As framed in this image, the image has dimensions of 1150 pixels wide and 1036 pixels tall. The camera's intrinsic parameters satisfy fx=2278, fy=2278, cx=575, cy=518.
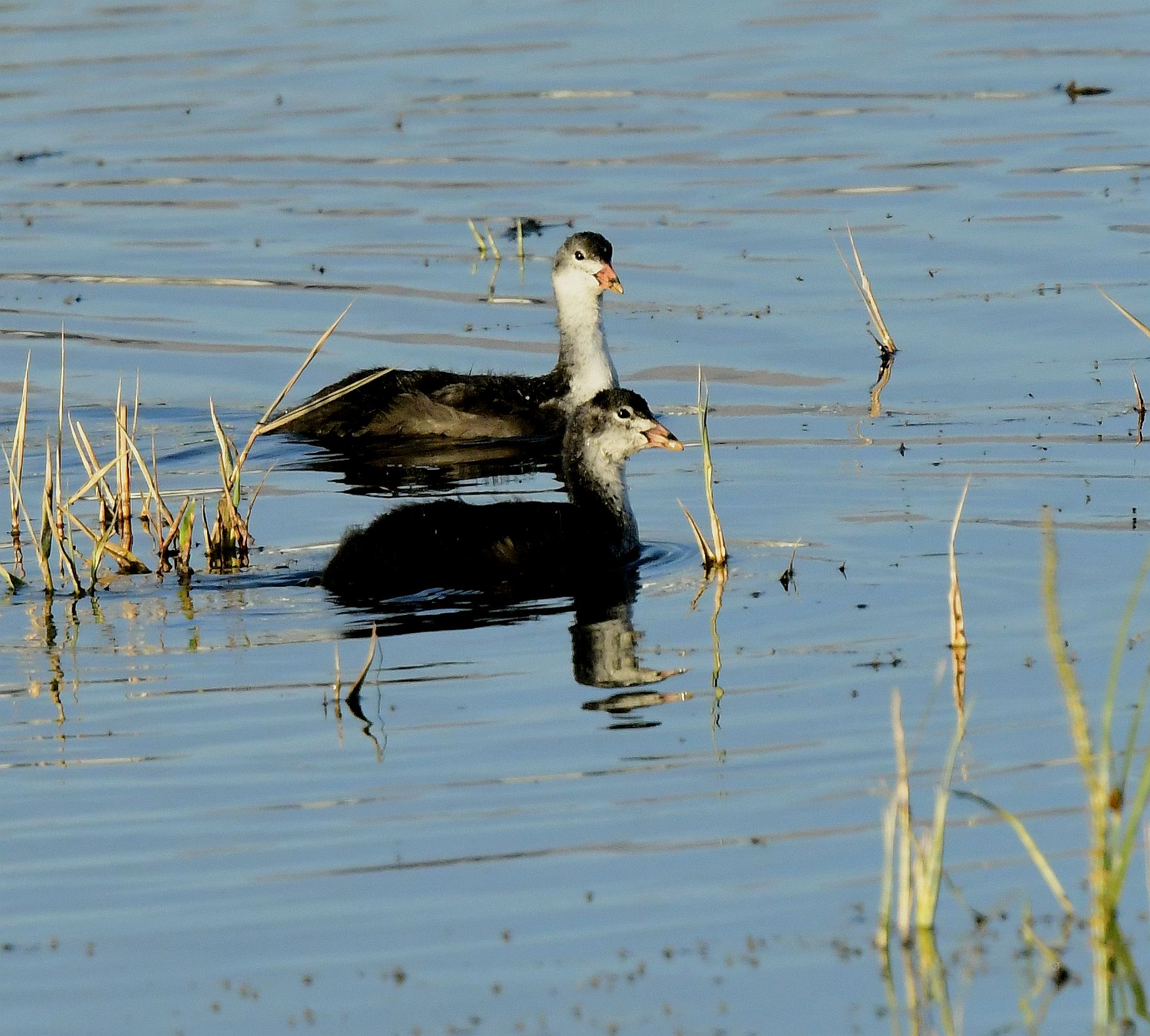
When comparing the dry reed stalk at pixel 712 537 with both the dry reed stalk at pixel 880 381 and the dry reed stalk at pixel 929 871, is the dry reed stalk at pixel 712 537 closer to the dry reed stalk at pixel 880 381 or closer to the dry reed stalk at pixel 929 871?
the dry reed stalk at pixel 880 381

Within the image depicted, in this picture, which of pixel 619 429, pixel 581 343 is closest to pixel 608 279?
pixel 581 343

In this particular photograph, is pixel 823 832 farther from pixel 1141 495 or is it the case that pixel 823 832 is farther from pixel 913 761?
pixel 1141 495

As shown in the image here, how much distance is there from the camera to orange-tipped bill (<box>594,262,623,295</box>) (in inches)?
614

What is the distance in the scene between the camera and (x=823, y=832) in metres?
7.26

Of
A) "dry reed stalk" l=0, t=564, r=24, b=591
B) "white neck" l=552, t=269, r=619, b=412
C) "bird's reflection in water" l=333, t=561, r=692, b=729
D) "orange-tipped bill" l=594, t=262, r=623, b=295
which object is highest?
"orange-tipped bill" l=594, t=262, r=623, b=295

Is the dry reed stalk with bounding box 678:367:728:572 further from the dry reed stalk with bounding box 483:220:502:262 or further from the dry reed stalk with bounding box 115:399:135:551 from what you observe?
the dry reed stalk with bounding box 483:220:502:262

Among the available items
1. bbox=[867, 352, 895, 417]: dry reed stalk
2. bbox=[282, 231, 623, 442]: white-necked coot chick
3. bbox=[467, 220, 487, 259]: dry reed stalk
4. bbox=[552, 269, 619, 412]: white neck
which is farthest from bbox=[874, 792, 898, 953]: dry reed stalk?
bbox=[467, 220, 487, 259]: dry reed stalk

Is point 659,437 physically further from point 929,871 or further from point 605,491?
point 929,871

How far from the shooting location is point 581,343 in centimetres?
1538

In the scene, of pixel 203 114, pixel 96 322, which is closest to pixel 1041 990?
pixel 96 322

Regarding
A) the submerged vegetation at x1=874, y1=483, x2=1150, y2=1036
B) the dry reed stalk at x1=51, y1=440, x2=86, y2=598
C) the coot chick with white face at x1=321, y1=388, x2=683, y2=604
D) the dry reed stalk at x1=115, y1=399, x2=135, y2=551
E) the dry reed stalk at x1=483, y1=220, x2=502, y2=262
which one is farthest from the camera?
the dry reed stalk at x1=483, y1=220, x2=502, y2=262

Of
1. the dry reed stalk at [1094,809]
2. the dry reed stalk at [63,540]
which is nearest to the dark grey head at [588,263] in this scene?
the dry reed stalk at [63,540]

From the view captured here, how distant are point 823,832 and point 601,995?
138cm

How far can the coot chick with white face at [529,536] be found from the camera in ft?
34.8
